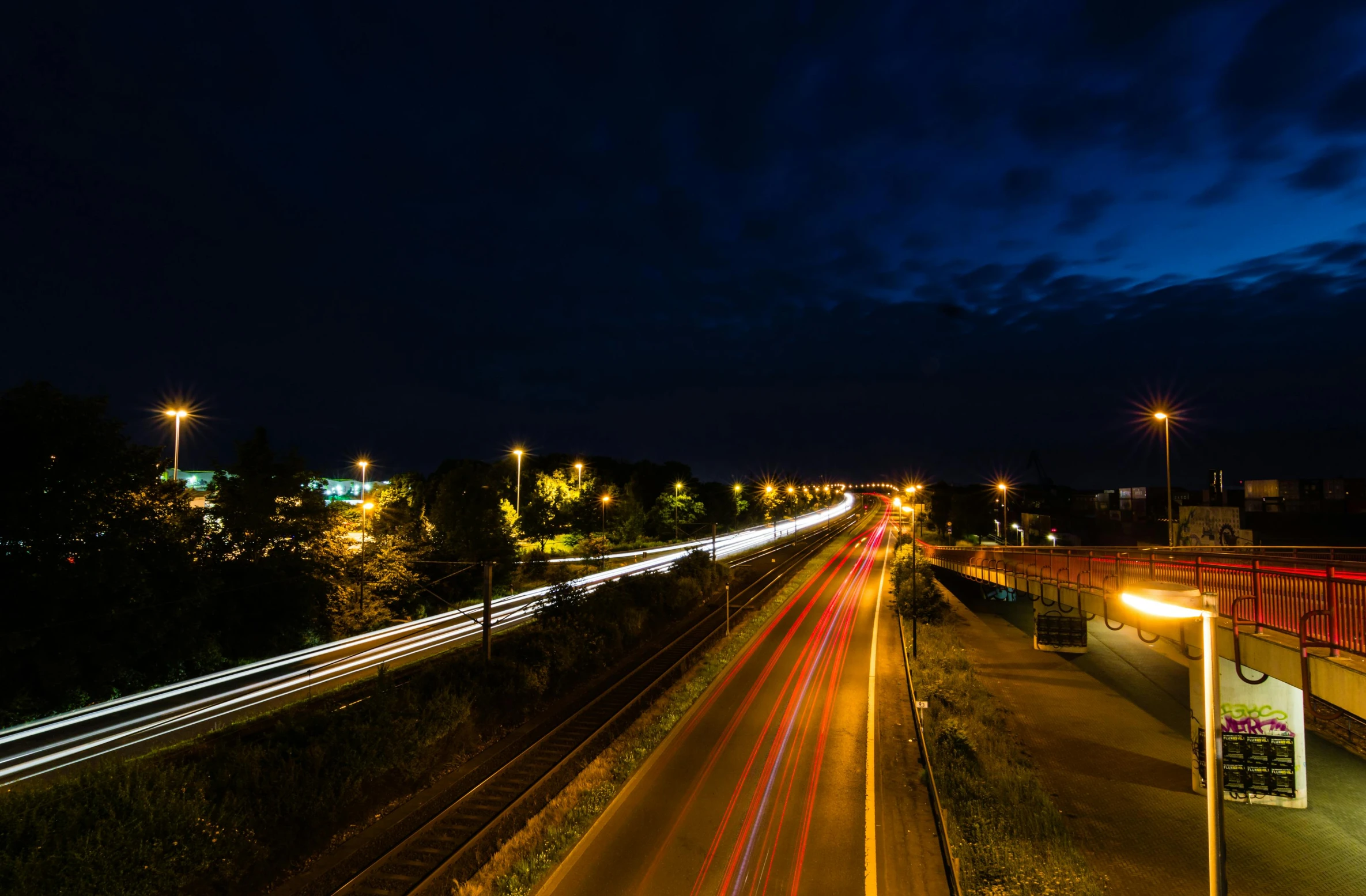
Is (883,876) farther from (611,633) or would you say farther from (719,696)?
(611,633)

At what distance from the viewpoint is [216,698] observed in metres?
22.5

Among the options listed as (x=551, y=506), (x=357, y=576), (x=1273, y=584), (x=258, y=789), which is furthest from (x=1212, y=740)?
(x=551, y=506)

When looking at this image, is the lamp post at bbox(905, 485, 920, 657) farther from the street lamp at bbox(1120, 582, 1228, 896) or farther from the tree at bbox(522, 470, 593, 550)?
the tree at bbox(522, 470, 593, 550)

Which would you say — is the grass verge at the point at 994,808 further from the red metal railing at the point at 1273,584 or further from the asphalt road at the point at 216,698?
the asphalt road at the point at 216,698

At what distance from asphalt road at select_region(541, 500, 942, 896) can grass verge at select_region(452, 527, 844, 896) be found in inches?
11.6

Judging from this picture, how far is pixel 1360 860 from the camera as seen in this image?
13641 mm

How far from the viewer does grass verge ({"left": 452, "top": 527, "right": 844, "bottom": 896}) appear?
11.7 meters

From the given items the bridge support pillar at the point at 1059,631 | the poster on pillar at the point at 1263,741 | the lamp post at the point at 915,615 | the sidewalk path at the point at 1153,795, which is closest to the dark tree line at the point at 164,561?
the lamp post at the point at 915,615

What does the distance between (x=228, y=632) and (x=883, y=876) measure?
97.4 feet

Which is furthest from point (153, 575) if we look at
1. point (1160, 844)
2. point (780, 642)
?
point (1160, 844)

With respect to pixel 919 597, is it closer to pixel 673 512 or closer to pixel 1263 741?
pixel 1263 741

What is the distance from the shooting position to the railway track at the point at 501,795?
12266 millimetres

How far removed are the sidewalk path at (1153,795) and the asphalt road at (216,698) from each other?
2217cm

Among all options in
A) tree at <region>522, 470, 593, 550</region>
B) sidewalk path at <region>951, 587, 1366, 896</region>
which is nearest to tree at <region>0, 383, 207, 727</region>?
sidewalk path at <region>951, 587, 1366, 896</region>
